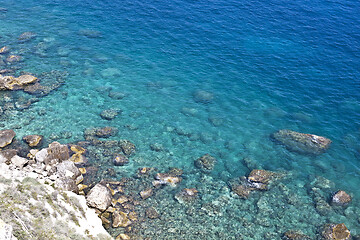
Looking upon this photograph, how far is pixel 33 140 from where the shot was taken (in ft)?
136

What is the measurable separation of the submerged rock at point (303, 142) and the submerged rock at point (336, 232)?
12893 mm

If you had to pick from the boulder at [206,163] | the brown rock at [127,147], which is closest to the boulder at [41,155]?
the brown rock at [127,147]

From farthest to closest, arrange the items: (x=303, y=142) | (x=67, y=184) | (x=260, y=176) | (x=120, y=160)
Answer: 1. (x=303, y=142)
2. (x=120, y=160)
3. (x=260, y=176)
4. (x=67, y=184)

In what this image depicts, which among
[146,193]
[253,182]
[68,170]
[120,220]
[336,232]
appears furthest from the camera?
[253,182]

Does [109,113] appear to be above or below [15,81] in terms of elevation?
below

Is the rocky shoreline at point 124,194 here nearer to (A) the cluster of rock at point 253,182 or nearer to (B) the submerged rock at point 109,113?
(A) the cluster of rock at point 253,182

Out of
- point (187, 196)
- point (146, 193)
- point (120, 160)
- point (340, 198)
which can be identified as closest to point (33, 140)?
point (120, 160)

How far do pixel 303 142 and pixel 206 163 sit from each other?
15.3 m

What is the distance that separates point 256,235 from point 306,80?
35.2 meters

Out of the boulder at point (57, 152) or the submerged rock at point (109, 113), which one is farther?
the submerged rock at point (109, 113)

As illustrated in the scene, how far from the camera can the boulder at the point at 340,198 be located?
125 ft

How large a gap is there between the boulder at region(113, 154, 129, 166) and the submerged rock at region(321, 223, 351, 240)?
24594 mm

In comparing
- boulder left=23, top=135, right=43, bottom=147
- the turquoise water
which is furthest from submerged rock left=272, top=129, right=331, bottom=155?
boulder left=23, top=135, right=43, bottom=147

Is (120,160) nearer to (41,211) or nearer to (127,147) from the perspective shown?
(127,147)
